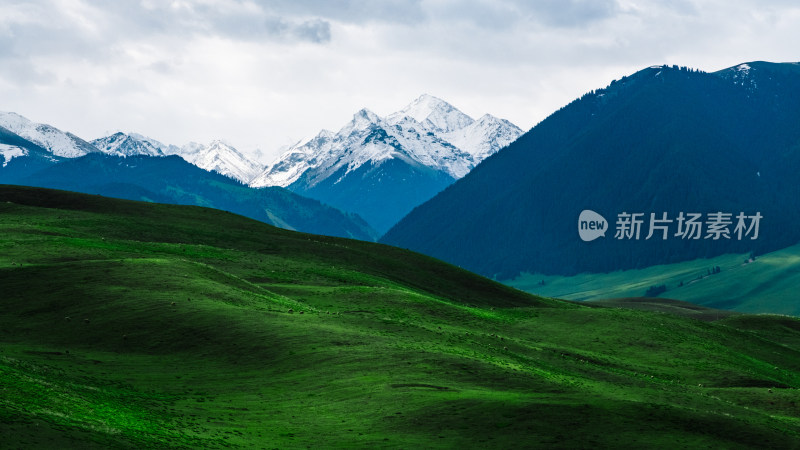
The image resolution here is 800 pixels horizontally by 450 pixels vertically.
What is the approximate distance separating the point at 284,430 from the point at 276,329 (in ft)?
76.1

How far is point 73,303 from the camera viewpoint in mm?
81062

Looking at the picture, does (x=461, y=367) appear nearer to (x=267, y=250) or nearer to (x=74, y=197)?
(x=267, y=250)

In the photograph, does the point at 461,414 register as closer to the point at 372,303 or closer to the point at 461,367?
the point at 461,367

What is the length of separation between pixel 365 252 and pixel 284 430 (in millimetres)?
104932

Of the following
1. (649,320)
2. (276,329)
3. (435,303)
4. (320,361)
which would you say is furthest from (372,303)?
(649,320)

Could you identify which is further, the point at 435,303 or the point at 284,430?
the point at 435,303

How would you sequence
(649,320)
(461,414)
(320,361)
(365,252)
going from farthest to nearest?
(365,252) < (649,320) < (320,361) < (461,414)

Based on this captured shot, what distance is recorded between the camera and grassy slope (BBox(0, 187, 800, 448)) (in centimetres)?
5459

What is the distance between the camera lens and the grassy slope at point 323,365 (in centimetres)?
5459

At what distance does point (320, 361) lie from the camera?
230 feet

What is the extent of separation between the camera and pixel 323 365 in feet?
228

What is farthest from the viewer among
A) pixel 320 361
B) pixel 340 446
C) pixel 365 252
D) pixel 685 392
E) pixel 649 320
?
pixel 365 252

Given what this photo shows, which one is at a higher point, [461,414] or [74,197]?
[74,197]

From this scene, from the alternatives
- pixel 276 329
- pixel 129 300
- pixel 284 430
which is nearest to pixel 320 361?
pixel 276 329
